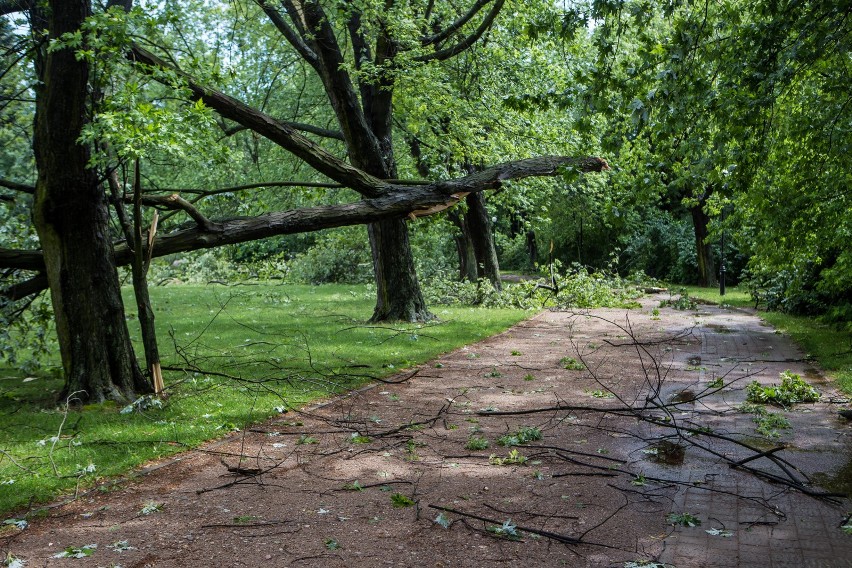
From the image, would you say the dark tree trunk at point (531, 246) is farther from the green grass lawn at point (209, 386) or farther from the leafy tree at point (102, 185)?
the leafy tree at point (102, 185)

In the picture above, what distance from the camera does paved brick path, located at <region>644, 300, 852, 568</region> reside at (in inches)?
187

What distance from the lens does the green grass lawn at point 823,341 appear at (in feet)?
36.3

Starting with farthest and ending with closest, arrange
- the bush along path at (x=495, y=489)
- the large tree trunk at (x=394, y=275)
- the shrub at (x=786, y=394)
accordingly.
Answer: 1. the large tree trunk at (x=394, y=275)
2. the shrub at (x=786, y=394)
3. the bush along path at (x=495, y=489)

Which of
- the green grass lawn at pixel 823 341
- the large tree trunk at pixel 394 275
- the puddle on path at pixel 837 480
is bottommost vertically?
the green grass lawn at pixel 823 341

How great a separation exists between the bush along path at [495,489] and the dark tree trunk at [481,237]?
1482cm

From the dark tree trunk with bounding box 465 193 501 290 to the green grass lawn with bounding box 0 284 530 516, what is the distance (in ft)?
14.3

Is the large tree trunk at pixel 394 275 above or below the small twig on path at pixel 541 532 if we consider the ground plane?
above

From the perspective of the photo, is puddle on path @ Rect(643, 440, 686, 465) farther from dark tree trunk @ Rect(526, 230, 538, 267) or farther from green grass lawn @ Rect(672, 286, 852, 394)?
dark tree trunk @ Rect(526, 230, 538, 267)

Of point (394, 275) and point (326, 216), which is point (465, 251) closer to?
point (394, 275)

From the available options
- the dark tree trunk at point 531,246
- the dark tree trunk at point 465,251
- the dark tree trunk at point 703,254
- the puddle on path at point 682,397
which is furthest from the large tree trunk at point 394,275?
the dark tree trunk at point 531,246

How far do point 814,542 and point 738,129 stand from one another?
188 inches

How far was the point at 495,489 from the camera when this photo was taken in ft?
20.2

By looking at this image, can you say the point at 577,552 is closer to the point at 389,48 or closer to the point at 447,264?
the point at 389,48

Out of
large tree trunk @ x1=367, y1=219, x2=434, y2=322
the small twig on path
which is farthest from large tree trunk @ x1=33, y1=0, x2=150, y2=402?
large tree trunk @ x1=367, y1=219, x2=434, y2=322
